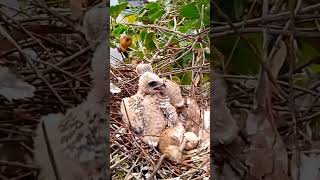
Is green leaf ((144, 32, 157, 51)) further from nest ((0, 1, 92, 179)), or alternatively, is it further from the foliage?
nest ((0, 1, 92, 179))

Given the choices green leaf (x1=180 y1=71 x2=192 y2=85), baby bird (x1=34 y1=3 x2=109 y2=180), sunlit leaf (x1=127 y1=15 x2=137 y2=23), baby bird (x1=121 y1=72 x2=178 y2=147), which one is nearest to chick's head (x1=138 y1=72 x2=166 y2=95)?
baby bird (x1=121 y1=72 x2=178 y2=147)

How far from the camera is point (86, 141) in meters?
0.85

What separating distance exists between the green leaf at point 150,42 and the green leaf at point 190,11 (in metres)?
0.12

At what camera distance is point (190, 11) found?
55.1 inches

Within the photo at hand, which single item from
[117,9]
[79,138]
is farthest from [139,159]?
[117,9]

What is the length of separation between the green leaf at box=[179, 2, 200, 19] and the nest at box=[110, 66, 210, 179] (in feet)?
1.12

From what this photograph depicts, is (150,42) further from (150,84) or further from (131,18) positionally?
(150,84)

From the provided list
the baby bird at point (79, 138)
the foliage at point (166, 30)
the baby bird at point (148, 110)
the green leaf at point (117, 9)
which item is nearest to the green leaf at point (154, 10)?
the foliage at point (166, 30)

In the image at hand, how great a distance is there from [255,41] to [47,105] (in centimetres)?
35

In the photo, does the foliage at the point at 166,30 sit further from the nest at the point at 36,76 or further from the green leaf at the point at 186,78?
the nest at the point at 36,76

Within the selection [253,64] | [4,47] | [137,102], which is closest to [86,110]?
[4,47]

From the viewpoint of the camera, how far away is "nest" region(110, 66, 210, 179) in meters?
1.09

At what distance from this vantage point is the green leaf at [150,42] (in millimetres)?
1467

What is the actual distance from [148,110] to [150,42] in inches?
12.2
